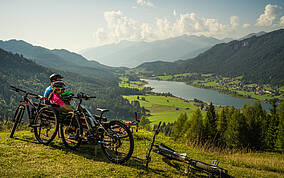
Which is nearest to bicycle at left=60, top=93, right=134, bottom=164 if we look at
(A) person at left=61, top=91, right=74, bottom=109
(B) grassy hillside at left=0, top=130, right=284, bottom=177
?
(B) grassy hillside at left=0, top=130, right=284, bottom=177

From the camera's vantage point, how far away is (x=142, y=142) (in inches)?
371

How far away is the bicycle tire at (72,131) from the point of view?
21.8 feet

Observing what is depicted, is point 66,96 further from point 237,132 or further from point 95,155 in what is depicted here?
point 237,132

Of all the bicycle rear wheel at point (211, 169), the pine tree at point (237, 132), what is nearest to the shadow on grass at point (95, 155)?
the bicycle rear wheel at point (211, 169)

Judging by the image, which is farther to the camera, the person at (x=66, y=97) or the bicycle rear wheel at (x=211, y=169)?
the person at (x=66, y=97)

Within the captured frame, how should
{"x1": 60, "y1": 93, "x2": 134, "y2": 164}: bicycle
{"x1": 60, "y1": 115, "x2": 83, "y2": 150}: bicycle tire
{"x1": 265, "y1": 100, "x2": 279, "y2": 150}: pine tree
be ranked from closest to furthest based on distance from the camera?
{"x1": 60, "y1": 93, "x2": 134, "y2": 164}: bicycle → {"x1": 60, "y1": 115, "x2": 83, "y2": 150}: bicycle tire → {"x1": 265, "y1": 100, "x2": 279, "y2": 150}: pine tree

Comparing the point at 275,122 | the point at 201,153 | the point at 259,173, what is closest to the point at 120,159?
the point at 201,153

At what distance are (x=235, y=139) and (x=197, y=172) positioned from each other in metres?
38.8

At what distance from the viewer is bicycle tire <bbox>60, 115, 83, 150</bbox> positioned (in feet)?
21.8

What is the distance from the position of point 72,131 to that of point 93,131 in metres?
1.22

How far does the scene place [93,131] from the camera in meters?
6.41

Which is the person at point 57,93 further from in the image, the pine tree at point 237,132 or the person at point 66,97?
the pine tree at point 237,132

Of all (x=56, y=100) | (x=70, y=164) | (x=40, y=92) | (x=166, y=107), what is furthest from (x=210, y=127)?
(x=40, y=92)

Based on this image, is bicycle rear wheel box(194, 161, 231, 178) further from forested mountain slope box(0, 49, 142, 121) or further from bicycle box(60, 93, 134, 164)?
forested mountain slope box(0, 49, 142, 121)
